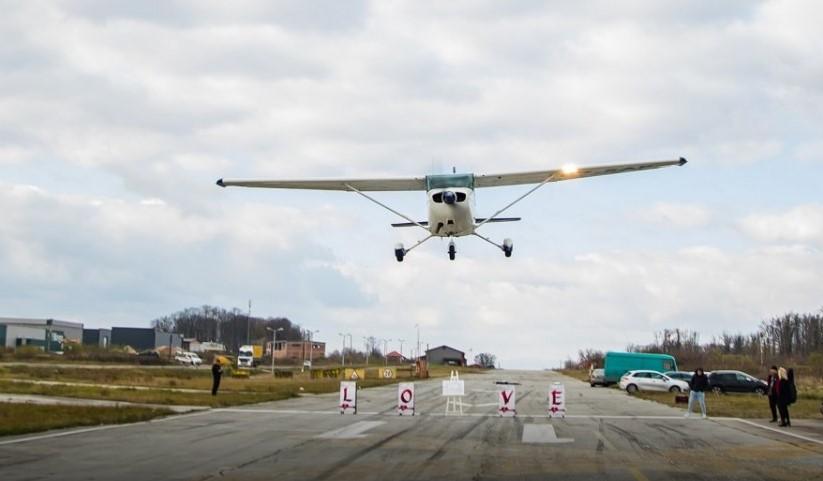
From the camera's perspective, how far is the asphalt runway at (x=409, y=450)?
15133mm

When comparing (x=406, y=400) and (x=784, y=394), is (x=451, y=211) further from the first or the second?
(x=784, y=394)

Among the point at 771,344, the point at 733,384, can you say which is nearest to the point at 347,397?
the point at 733,384

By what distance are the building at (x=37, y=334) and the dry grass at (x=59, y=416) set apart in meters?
119

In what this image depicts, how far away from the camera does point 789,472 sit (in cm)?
1591

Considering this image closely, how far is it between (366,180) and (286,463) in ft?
56.2

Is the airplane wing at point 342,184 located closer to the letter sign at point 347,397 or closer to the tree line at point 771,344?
the letter sign at point 347,397

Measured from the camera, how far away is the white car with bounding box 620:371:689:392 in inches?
2228

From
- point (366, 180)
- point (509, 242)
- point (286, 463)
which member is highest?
point (366, 180)

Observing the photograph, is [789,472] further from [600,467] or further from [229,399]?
[229,399]

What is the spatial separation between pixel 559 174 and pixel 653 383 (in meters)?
28.6

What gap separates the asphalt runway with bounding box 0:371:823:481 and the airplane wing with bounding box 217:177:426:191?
317 inches

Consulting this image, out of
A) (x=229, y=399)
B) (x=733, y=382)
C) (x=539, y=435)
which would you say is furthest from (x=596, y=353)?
(x=539, y=435)

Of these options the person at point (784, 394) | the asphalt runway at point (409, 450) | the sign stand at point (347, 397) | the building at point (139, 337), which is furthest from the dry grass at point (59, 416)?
the building at point (139, 337)

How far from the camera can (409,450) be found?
62.5ft
